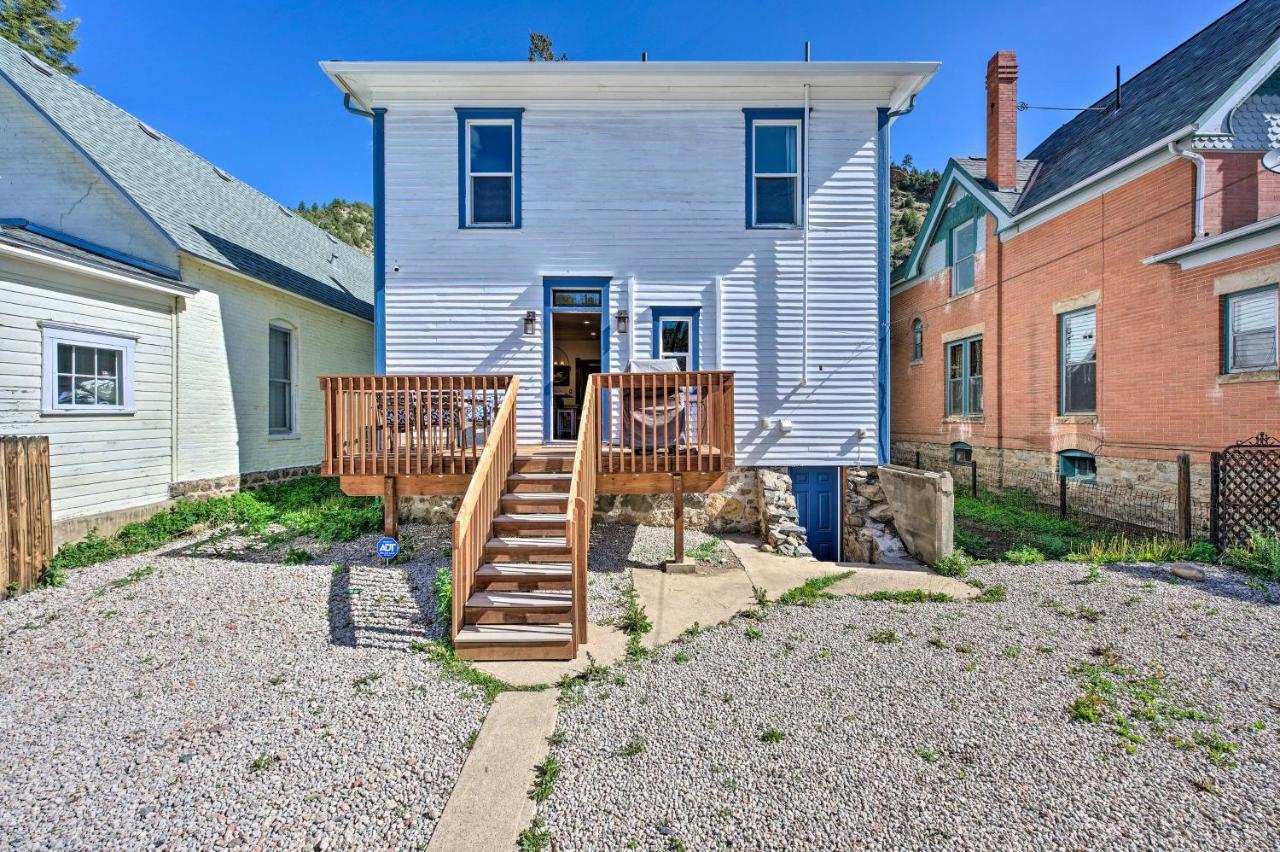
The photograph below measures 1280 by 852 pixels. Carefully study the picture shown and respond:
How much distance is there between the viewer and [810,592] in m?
5.63

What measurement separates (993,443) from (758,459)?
7605mm

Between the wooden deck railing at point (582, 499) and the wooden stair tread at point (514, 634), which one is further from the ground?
the wooden deck railing at point (582, 499)

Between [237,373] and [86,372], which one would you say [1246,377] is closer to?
[237,373]

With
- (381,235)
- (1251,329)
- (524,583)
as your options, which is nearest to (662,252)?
(381,235)

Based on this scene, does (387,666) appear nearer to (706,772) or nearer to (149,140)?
(706,772)

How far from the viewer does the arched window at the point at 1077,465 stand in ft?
32.3

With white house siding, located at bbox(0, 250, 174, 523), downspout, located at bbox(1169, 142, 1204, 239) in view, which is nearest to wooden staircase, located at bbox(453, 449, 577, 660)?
white house siding, located at bbox(0, 250, 174, 523)

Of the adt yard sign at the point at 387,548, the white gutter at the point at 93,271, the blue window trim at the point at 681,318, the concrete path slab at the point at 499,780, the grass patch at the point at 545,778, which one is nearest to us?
the concrete path slab at the point at 499,780

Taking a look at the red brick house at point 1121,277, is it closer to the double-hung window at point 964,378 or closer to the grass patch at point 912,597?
the double-hung window at point 964,378

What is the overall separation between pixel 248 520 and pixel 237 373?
2853mm

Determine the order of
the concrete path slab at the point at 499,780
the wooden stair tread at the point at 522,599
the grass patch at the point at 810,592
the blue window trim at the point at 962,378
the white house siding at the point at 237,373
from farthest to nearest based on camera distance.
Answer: the blue window trim at the point at 962,378 < the white house siding at the point at 237,373 < the grass patch at the point at 810,592 < the wooden stair tread at the point at 522,599 < the concrete path slab at the point at 499,780

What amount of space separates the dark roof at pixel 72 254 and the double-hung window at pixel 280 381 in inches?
79.5

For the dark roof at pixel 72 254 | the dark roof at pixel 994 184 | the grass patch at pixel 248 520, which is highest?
the dark roof at pixel 994 184

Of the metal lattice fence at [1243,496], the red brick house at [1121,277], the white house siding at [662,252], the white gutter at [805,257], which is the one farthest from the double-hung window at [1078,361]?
the white gutter at [805,257]
